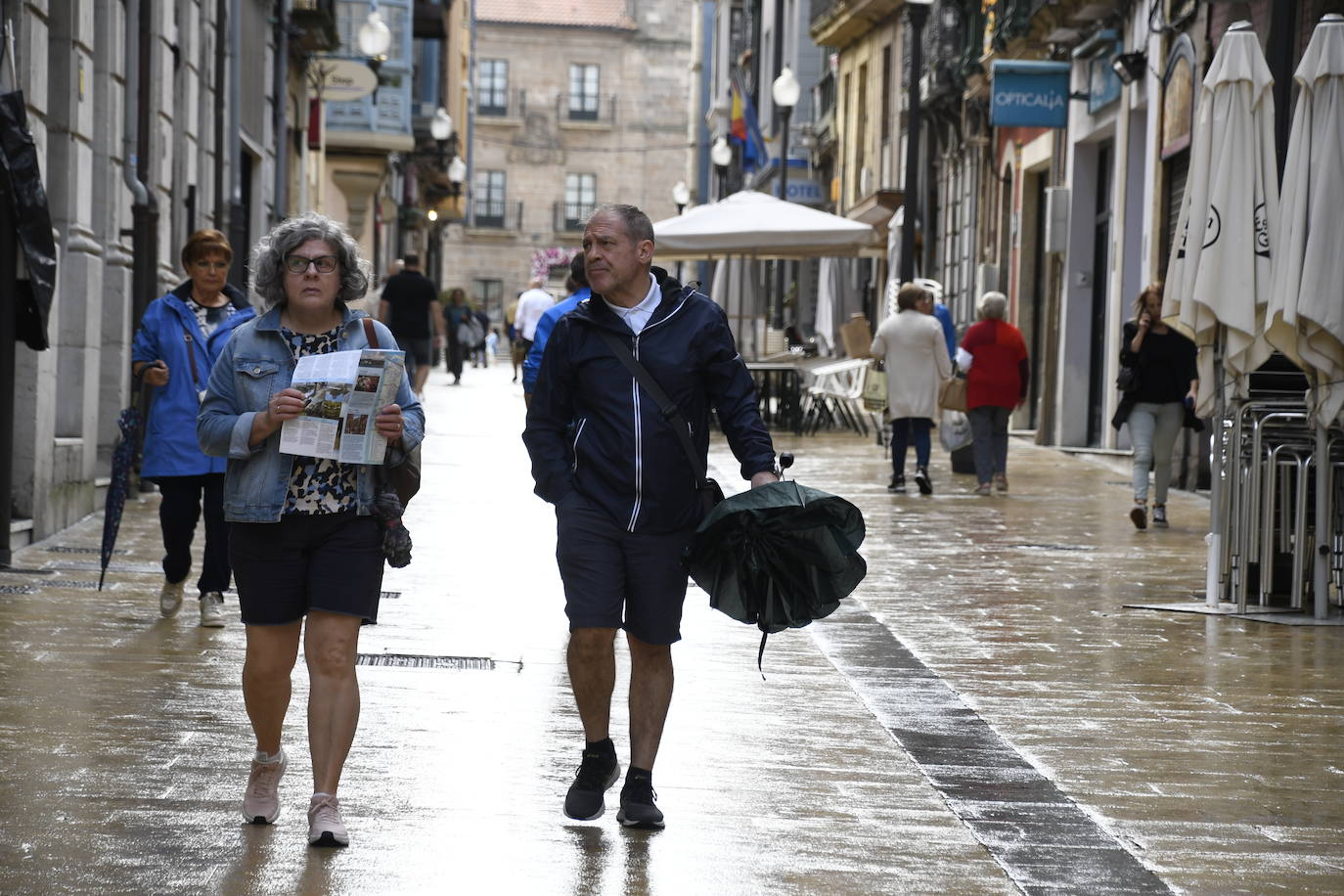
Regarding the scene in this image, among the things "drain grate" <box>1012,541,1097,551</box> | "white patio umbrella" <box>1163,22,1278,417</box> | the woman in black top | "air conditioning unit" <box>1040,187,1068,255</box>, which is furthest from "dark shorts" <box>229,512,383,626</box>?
"air conditioning unit" <box>1040,187,1068,255</box>

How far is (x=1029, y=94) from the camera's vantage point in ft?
82.1

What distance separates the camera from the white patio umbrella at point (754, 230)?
2408 cm

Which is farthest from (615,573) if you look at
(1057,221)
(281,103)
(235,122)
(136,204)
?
(281,103)

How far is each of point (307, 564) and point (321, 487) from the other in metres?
0.21

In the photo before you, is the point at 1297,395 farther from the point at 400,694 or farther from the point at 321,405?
the point at 321,405

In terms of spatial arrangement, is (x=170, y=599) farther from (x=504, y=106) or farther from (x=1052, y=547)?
(x=504, y=106)

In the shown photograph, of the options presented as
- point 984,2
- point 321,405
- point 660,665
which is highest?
point 984,2

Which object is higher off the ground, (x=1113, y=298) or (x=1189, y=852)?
(x=1113, y=298)

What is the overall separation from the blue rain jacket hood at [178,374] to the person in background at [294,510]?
10.9 ft

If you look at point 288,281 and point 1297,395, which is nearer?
point 288,281

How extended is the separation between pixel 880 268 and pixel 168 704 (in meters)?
34.7

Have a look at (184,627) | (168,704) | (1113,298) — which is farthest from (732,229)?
(168,704)

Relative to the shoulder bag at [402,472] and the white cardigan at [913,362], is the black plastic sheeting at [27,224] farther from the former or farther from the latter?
the white cardigan at [913,362]

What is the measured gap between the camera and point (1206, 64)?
752 inches
